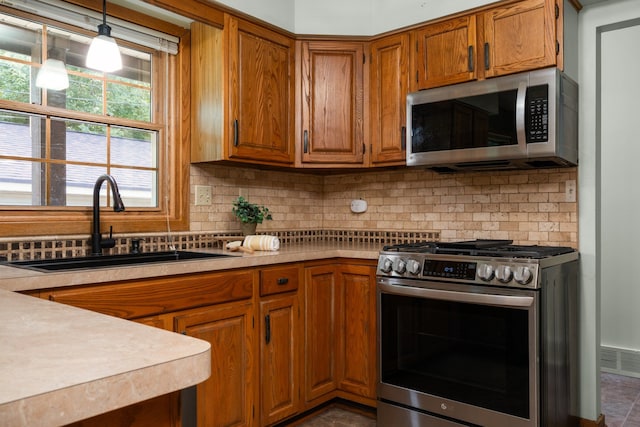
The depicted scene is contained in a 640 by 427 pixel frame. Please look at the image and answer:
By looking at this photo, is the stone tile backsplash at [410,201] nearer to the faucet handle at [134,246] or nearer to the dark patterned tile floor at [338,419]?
the faucet handle at [134,246]


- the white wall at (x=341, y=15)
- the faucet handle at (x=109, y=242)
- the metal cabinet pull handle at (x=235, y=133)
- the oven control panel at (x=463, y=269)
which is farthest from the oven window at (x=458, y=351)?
the white wall at (x=341, y=15)

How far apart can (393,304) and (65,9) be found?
2.11 metres

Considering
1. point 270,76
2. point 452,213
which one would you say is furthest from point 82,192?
point 452,213

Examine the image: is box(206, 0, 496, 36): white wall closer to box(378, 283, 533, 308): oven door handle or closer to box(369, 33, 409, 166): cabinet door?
box(369, 33, 409, 166): cabinet door

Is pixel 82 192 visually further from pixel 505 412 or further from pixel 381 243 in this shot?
pixel 505 412

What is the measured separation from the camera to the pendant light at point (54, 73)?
2.28 m

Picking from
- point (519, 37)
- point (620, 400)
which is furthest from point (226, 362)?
point (620, 400)

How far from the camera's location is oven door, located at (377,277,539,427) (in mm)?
2035

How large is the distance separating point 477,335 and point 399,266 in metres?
0.47

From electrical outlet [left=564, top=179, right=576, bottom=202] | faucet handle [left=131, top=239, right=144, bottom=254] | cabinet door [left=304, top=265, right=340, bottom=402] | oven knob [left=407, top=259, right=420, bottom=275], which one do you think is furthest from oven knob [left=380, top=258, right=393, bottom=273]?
faucet handle [left=131, top=239, right=144, bottom=254]

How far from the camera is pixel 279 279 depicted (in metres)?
2.46

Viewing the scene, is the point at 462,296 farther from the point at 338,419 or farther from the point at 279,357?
the point at 338,419

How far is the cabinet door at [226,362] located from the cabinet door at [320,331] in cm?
41

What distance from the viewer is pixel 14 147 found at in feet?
7.27
